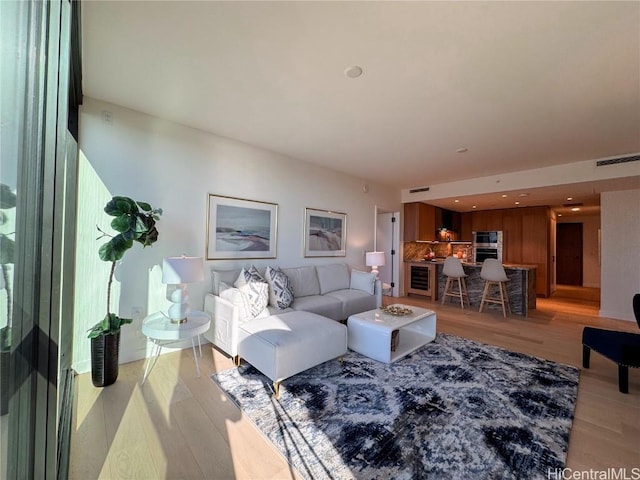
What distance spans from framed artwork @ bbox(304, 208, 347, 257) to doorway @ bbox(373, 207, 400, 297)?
1.55m

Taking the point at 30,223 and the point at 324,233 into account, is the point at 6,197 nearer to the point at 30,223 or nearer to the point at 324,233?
the point at 30,223

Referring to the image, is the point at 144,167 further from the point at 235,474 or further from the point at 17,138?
the point at 235,474

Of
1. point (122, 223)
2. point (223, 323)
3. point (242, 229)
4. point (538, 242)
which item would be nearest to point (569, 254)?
point (538, 242)

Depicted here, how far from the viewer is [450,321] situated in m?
4.27

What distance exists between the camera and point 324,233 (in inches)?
184

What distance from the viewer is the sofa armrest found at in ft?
8.49

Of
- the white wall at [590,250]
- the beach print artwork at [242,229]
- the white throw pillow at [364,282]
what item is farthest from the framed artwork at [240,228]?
the white wall at [590,250]

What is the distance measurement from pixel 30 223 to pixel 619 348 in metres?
3.94

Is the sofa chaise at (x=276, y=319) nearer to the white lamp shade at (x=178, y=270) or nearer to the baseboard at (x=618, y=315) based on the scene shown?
the white lamp shade at (x=178, y=270)

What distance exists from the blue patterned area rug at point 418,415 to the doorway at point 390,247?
3.47 metres

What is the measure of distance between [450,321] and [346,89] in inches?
149

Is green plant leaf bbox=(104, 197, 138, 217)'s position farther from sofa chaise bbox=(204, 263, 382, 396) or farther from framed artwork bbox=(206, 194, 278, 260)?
sofa chaise bbox=(204, 263, 382, 396)

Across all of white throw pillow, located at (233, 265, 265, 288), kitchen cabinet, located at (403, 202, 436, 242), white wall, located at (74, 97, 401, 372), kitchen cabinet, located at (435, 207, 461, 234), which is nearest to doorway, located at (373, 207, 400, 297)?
kitchen cabinet, located at (403, 202, 436, 242)

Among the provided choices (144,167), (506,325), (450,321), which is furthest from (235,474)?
(506,325)
